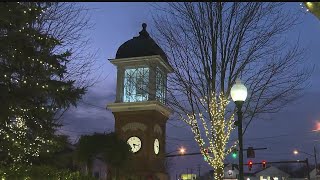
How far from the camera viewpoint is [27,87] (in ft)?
54.3

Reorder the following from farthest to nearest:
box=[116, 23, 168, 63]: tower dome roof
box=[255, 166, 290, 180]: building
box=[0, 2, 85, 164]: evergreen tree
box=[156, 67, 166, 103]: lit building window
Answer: box=[255, 166, 290, 180]: building → box=[116, 23, 168, 63]: tower dome roof → box=[156, 67, 166, 103]: lit building window → box=[0, 2, 85, 164]: evergreen tree

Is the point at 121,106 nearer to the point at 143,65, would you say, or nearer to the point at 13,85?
the point at 143,65

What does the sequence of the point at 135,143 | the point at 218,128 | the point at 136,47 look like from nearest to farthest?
the point at 218,128 → the point at 135,143 → the point at 136,47

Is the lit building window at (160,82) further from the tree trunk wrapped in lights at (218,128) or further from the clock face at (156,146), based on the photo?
the clock face at (156,146)

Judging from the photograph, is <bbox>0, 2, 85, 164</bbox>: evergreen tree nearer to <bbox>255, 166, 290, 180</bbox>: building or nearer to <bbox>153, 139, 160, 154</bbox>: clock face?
<bbox>153, 139, 160, 154</bbox>: clock face

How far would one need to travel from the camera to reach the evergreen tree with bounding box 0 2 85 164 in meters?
15.5

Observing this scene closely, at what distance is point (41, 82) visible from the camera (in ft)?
56.6

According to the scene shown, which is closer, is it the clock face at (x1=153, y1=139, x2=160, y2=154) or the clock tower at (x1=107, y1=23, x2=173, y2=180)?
the clock tower at (x1=107, y1=23, x2=173, y2=180)

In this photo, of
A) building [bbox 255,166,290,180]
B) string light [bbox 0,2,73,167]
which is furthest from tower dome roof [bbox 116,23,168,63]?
building [bbox 255,166,290,180]

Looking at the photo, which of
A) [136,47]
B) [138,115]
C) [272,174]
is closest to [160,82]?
[138,115]

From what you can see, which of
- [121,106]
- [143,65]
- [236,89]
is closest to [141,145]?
[121,106]

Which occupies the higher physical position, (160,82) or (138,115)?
(138,115)

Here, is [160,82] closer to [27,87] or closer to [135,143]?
[27,87]

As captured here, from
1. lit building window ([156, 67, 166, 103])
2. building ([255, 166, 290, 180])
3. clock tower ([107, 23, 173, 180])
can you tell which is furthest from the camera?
building ([255, 166, 290, 180])
